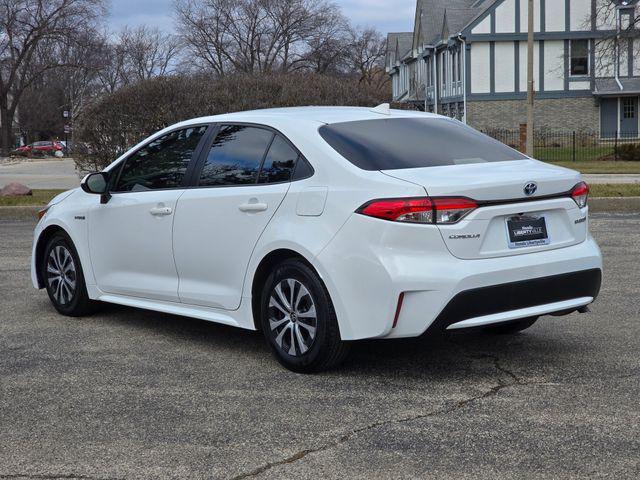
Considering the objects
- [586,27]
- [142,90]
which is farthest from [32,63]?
[142,90]

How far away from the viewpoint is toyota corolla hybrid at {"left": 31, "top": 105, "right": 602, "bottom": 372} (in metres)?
5.41

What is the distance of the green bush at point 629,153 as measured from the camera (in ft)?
117

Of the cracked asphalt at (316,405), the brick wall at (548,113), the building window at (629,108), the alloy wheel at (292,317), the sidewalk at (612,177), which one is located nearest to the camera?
the cracked asphalt at (316,405)

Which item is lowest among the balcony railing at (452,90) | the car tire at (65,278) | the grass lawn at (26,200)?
the grass lawn at (26,200)

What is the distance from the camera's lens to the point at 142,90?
869 inches

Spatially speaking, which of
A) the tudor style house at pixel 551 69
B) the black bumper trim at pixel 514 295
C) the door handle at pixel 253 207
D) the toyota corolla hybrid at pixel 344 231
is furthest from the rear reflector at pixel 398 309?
the tudor style house at pixel 551 69

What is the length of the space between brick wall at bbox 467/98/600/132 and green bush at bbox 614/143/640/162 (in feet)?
42.4

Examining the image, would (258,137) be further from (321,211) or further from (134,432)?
(134,432)

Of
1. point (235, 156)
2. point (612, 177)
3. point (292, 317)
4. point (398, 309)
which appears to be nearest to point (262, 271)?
point (292, 317)

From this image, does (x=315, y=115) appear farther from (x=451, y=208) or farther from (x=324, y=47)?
(x=324, y=47)

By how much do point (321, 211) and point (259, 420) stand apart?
1.33m

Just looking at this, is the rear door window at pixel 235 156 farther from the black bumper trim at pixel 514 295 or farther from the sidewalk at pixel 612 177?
the sidewalk at pixel 612 177

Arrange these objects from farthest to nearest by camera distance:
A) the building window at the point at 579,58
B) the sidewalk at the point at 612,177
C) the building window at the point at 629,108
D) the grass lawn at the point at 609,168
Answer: the building window at the point at 629,108
the building window at the point at 579,58
the grass lawn at the point at 609,168
the sidewalk at the point at 612,177

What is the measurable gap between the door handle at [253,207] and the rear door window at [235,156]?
0.62ft
